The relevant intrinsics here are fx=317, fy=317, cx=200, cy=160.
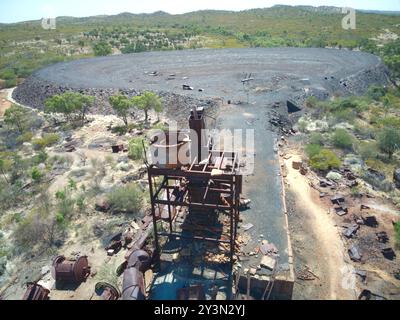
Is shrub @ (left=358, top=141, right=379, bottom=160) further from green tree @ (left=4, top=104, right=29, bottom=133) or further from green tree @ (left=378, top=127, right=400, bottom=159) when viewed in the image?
green tree @ (left=4, top=104, right=29, bottom=133)

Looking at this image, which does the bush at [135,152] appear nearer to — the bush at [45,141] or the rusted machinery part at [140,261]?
the bush at [45,141]

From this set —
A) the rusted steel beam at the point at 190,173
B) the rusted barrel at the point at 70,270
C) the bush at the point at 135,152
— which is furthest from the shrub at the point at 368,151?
the rusted barrel at the point at 70,270

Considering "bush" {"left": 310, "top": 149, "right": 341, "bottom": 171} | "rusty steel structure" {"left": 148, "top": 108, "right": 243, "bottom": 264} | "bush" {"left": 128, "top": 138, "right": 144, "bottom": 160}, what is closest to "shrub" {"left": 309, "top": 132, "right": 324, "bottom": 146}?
"bush" {"left": 310, "top": 149, "right": 341, "bottom": 171}

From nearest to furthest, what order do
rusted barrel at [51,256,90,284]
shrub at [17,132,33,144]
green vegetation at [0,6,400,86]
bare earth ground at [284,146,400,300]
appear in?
Result: bare earth ground at [284,146,400,300]
rusted barrel at [51,256,90,284]
shrub at [17,132,33,144]
green vegetation at [0,6,400,86]

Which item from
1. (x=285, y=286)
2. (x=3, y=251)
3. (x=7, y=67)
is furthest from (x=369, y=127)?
(x=7, y=67)

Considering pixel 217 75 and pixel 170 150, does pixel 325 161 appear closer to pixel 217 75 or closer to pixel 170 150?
pixel 170 150
